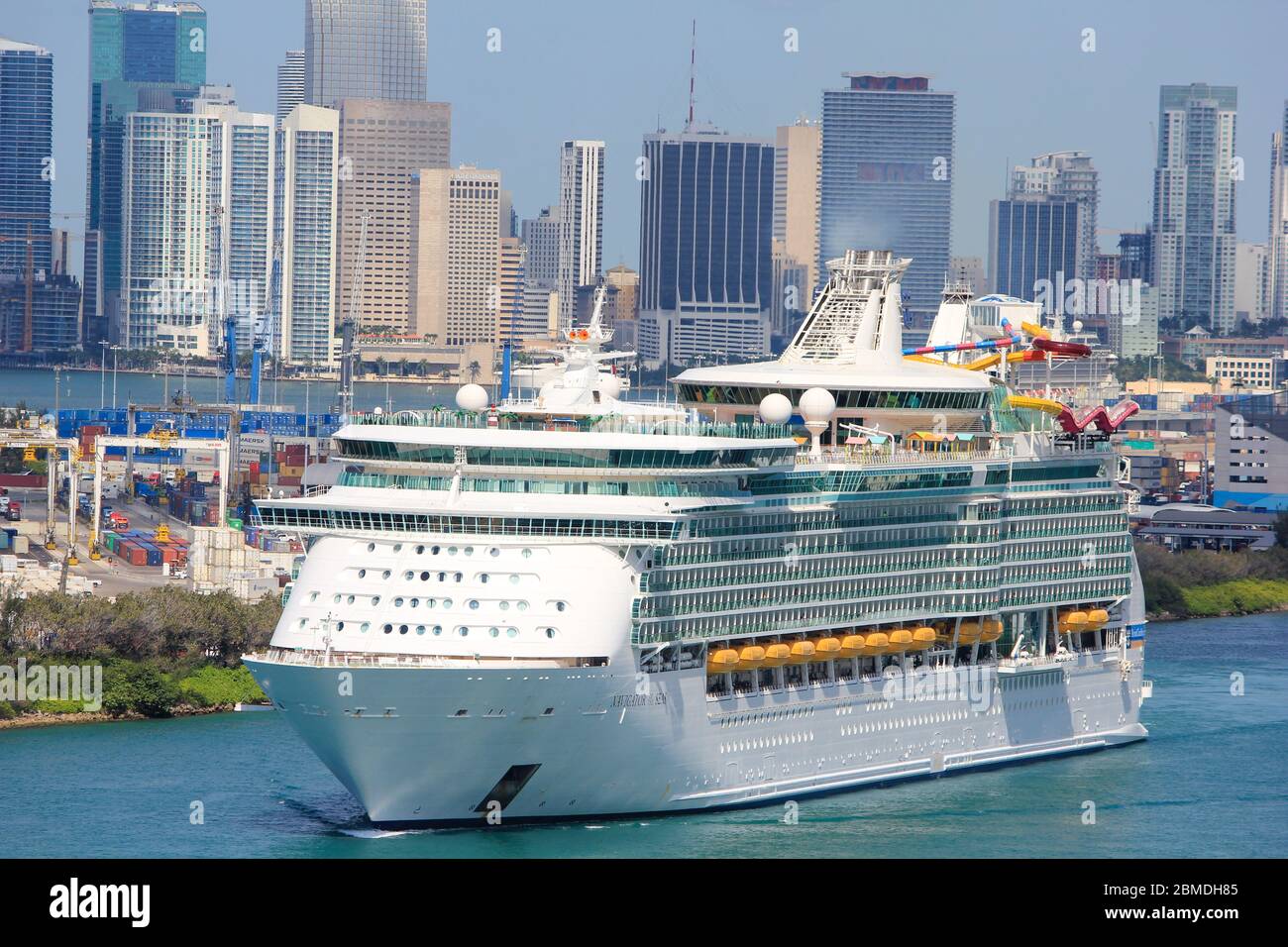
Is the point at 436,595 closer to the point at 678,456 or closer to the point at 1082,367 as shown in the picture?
the point at 678,456

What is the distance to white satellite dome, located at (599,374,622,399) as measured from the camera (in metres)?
38.8

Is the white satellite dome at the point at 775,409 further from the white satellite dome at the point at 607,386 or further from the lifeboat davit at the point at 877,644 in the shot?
the lifeboat davit at the point at 877,644

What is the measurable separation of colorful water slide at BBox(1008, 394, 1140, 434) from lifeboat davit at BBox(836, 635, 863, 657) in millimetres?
6651

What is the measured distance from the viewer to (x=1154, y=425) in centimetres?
15862

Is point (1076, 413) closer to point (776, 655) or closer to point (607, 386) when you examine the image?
point (776, 655)

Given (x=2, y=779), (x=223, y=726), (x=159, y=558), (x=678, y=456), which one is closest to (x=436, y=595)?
(x=678, y=456)

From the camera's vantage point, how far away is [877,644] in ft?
133

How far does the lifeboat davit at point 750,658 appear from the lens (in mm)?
37750

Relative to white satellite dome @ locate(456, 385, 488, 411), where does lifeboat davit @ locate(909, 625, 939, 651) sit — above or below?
below

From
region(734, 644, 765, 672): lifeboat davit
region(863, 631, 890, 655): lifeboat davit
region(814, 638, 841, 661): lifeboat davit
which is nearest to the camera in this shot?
region(734, 644, 765, 672): lifeboat davit
